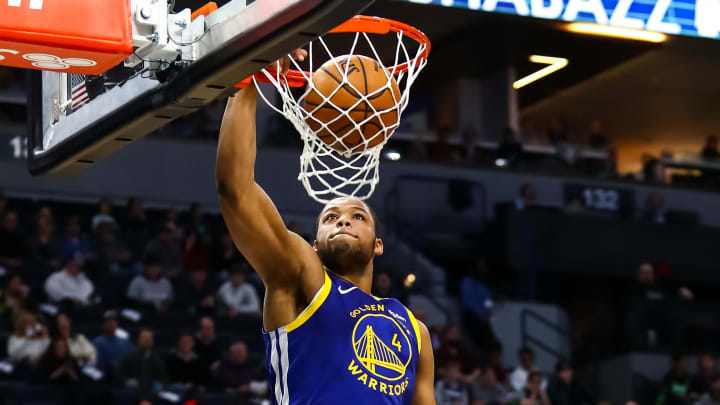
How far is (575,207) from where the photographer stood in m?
17.7

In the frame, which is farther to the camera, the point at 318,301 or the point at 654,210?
the point at 654,210

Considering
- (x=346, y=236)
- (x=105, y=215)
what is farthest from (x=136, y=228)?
(x=346, y=236)

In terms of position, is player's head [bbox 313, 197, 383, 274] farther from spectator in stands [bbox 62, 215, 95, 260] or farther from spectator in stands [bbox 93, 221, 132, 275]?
spectator in stands [bbox 62, 215, 95, 260]

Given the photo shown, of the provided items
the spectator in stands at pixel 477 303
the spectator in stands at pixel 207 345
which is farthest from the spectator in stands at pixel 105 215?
the spectator in stands at pixel 477 303

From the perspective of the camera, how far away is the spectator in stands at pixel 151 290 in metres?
12.5

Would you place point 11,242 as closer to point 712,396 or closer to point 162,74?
point 712,396

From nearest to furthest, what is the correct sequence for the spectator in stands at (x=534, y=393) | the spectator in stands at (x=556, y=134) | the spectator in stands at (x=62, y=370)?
the spectator in stands at (x=62, y=370) → the spectator in stands at (x=534, y=393) → the spectator in stands at (x=556, y=134)

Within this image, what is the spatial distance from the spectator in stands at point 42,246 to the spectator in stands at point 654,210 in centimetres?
902

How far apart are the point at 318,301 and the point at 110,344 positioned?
7.56 metres

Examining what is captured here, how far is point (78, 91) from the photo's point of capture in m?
4.10

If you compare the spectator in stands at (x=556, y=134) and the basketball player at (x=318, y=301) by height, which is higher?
the spectator in stands at (x=556, y=134)

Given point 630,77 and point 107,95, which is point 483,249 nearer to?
point 630,77

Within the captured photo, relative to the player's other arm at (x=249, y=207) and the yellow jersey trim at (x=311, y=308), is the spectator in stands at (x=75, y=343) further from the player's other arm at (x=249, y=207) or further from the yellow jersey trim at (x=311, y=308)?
the player's other arm at (x=249, y=207)

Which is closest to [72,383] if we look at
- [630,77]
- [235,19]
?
[235,19]
